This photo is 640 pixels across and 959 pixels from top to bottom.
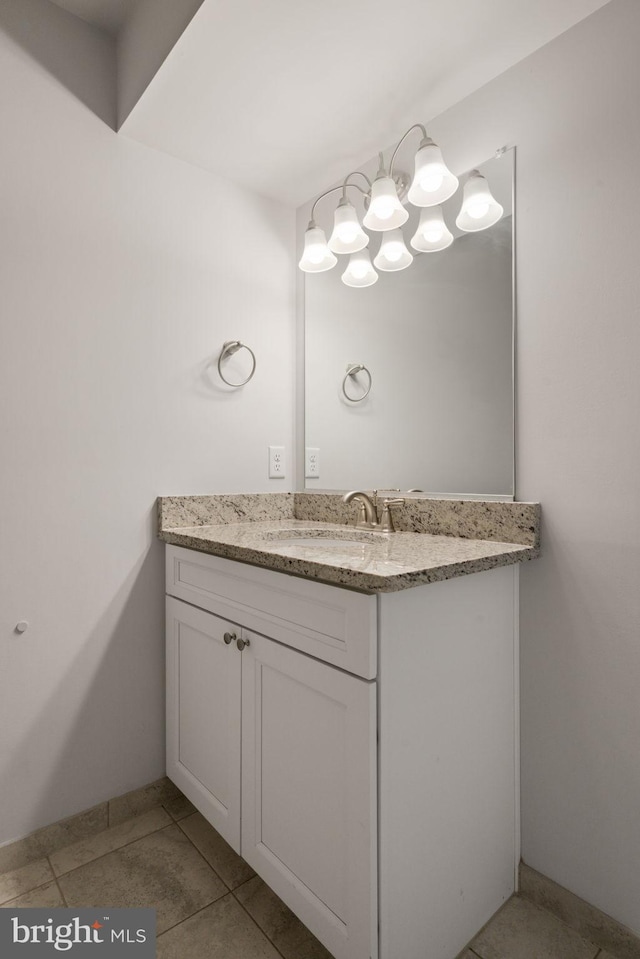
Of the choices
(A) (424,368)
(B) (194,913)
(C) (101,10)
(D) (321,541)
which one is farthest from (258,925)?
(C) (101,10)

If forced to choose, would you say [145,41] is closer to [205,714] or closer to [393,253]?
[393,253]

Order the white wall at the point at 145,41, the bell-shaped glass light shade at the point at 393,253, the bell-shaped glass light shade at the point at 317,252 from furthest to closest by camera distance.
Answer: the bell-shaped glass light shade at the point at 317,252, the bell-shaped glass light shade at the point at 393,253, the white wall at the point at 145,41

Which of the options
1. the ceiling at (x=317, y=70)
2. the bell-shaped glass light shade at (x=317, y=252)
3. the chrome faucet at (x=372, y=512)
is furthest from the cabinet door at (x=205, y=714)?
the ceiling at (x=317, y=70)

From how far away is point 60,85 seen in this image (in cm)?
144

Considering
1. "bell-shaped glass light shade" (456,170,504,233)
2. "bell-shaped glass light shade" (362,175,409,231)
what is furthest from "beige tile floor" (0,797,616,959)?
"bell-shaped glass light shade" (362,175,409,231)

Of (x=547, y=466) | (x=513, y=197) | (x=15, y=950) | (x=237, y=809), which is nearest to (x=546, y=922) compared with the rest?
(x=237, y=809)

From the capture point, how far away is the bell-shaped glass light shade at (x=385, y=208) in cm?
146

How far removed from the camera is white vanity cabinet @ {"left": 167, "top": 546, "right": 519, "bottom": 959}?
3.02 feet

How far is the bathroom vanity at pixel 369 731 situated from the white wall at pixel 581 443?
0.09m

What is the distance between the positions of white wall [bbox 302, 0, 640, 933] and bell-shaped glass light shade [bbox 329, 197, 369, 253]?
0.47 meters

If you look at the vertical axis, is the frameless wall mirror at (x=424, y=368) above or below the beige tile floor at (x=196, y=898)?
above

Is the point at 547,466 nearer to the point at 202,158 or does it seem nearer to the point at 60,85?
the point at 202,158

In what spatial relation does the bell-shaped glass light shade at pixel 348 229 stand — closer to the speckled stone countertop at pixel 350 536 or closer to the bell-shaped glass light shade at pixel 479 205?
the bell-shaped glass light shade at pixel 479 205

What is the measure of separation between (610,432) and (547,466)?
0.54 feet
